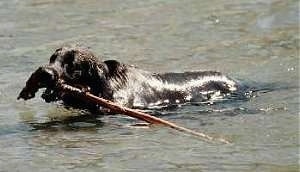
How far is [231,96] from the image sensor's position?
993cm

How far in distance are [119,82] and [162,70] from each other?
7.17 ft

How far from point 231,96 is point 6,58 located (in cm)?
344

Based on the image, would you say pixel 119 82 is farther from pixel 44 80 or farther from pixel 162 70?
pixel 162 70

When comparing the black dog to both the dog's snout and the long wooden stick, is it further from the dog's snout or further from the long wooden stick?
the long wooden stick

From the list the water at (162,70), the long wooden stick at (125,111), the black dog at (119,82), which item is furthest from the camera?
the black dog at (119,82)

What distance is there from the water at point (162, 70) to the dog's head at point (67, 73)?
34cm

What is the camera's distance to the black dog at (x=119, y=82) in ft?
28.3

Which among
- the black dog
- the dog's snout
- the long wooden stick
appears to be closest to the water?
the long wooden stick

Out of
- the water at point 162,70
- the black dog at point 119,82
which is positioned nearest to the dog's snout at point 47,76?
the black dog at point 119,82

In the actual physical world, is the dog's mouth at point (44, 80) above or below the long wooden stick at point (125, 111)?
above

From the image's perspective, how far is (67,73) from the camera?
8711mm

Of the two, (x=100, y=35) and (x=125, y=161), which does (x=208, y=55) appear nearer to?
(x=100, y=35)

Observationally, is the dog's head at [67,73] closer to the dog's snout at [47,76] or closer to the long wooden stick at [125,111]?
the dog's snout at [47,76]

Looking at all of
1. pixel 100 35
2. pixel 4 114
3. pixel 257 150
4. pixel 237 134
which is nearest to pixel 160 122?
pixel 237 134
